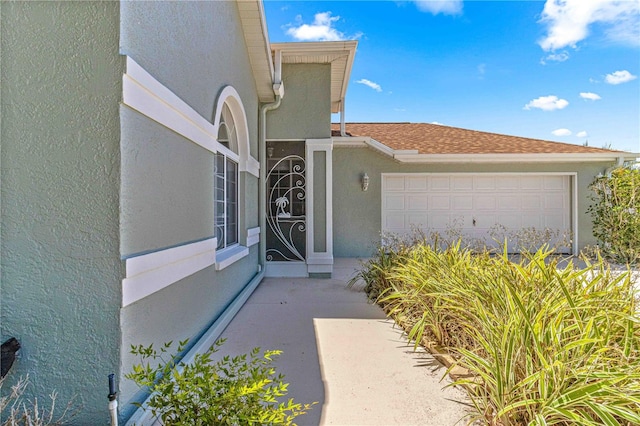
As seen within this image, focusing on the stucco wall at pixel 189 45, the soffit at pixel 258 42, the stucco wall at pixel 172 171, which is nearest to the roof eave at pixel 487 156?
the soffit at pixel 258 42

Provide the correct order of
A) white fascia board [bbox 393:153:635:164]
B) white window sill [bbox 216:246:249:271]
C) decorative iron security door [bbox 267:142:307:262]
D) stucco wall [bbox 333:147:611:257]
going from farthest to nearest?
stucco wall [bbox 333:147:611:257] → white fascia board [bbox 393:153:635:164] → decorative iron security door [bbox 267:142:307:262] → white window sill [bbox 216:246:249:271]

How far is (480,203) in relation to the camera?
33.1 ft

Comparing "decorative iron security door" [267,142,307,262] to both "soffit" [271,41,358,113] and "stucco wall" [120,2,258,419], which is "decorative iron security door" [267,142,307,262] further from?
"stucco wall" [120,2,258,419]

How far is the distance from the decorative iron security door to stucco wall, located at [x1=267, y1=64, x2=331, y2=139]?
35 centimetres

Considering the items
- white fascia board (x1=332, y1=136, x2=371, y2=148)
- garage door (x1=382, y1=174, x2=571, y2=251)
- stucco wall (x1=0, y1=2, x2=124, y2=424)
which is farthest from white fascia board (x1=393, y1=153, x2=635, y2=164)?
→ stucco wall (x1=0, y1=2, x2=124, y2=424)

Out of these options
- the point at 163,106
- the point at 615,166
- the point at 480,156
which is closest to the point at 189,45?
the point at 163,106

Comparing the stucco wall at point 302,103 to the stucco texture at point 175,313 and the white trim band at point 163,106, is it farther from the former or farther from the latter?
the stucco texture at point 175,313

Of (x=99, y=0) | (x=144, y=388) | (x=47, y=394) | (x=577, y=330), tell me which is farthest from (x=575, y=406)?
(x=99, y=0)

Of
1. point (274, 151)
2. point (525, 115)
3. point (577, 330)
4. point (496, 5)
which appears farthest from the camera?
point (525, 115)

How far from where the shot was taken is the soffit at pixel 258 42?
17.1 feet

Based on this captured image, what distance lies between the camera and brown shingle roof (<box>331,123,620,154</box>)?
33.2 feet

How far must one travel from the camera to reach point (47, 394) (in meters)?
2.01

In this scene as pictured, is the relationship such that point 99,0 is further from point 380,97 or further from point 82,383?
point 380,97

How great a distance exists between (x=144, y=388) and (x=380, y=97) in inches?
598
